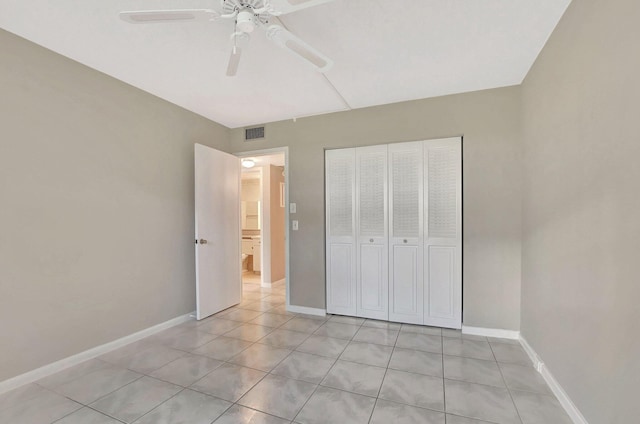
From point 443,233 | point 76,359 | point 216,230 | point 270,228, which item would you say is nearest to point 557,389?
point 443,233

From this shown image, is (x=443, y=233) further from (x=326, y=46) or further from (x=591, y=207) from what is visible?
(x=326, y=46)

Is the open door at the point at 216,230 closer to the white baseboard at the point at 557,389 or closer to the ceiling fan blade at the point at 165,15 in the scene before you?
the ceiling fan blade at the point at 165,15

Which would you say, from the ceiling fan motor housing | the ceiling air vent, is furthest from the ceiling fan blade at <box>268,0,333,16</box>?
the ceiling air vent

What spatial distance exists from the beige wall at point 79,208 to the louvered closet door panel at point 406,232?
8.20 feet

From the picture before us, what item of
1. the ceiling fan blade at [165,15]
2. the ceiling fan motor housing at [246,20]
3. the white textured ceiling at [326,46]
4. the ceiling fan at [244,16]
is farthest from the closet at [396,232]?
the ceiling fan blade at [165,15]

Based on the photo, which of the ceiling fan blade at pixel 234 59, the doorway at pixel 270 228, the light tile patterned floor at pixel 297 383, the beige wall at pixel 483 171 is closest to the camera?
the ceiling fan blade at pixel 234 59

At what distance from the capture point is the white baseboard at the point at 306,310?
355 centimetres

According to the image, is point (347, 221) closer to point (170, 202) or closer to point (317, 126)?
point (317, 126)

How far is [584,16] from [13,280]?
4.05 metres

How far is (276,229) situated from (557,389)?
415cm

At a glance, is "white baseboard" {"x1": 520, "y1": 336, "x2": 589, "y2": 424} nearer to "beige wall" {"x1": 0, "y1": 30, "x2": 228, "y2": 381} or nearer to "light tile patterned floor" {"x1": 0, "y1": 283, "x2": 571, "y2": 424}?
"light tile patterned floor" {"x1": 0, "y1": 283, "x2": 571, "y2": 424}

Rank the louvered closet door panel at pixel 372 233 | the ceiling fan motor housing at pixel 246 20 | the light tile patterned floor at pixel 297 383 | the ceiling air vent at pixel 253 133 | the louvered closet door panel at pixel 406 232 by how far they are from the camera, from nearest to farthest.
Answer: the ceiling fan motor housing at pixel 246 20
the light tile patterned floor at pixel 297 383
the louvered closet door panel at pixel 406 232
the louvered closet door panel at pixel 372 233
the ceiling air vent at pixel 253 133

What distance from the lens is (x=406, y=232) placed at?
3.17 metres

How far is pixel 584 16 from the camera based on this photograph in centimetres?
159
